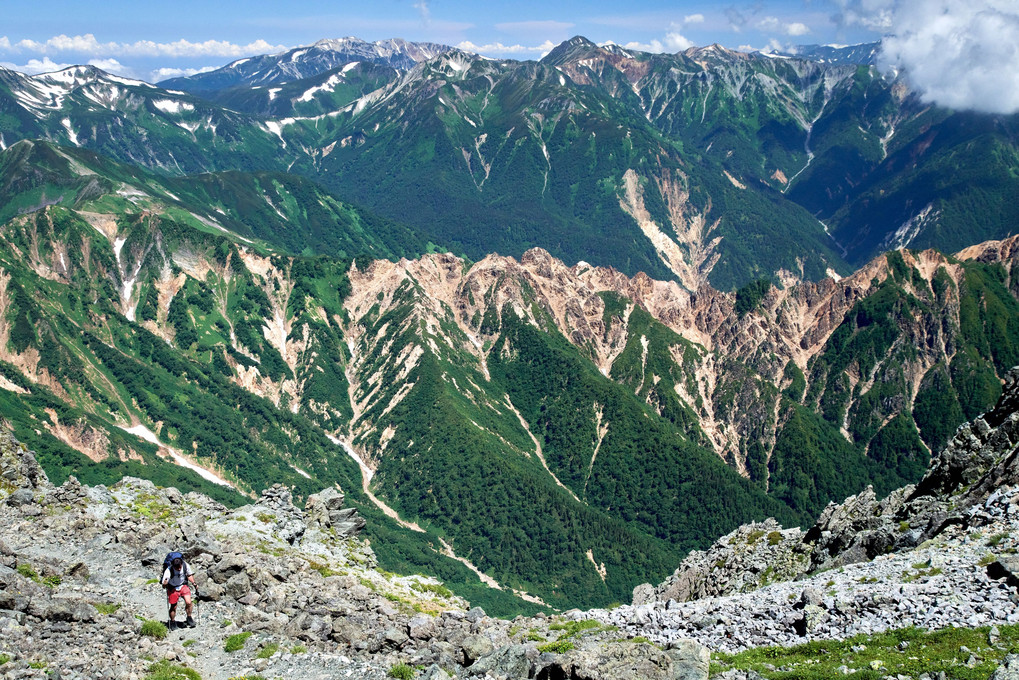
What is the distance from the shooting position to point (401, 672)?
4981 cm

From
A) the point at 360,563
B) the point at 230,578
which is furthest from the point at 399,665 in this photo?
the point at 360,563

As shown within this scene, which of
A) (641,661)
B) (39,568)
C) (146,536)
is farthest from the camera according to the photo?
(146,536)

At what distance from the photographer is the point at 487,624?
63.7 metres

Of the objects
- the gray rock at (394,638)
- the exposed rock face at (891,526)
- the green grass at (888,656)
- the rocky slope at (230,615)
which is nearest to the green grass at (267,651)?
the rocky slope at (230,615)

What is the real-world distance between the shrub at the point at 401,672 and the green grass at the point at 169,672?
1110cm

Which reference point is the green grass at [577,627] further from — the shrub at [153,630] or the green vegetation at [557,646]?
the shrub at [153,630]

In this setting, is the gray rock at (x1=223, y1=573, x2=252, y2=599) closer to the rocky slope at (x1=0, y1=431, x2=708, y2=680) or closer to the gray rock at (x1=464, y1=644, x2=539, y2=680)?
the rocky slope at (x1=0, y1=431, x2=708, y2=680)

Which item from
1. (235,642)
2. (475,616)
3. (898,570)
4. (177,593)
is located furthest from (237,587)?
(898,570)

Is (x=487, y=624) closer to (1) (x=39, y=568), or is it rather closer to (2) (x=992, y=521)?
(1) (x=39, y=568)

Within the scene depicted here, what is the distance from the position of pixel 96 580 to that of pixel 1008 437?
7887cm

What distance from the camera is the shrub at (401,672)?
4962 centimetres

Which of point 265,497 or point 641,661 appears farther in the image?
point 265,497

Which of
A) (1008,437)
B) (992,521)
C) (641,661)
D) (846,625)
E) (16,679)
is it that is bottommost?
(16,679)

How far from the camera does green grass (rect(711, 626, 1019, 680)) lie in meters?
44.0
